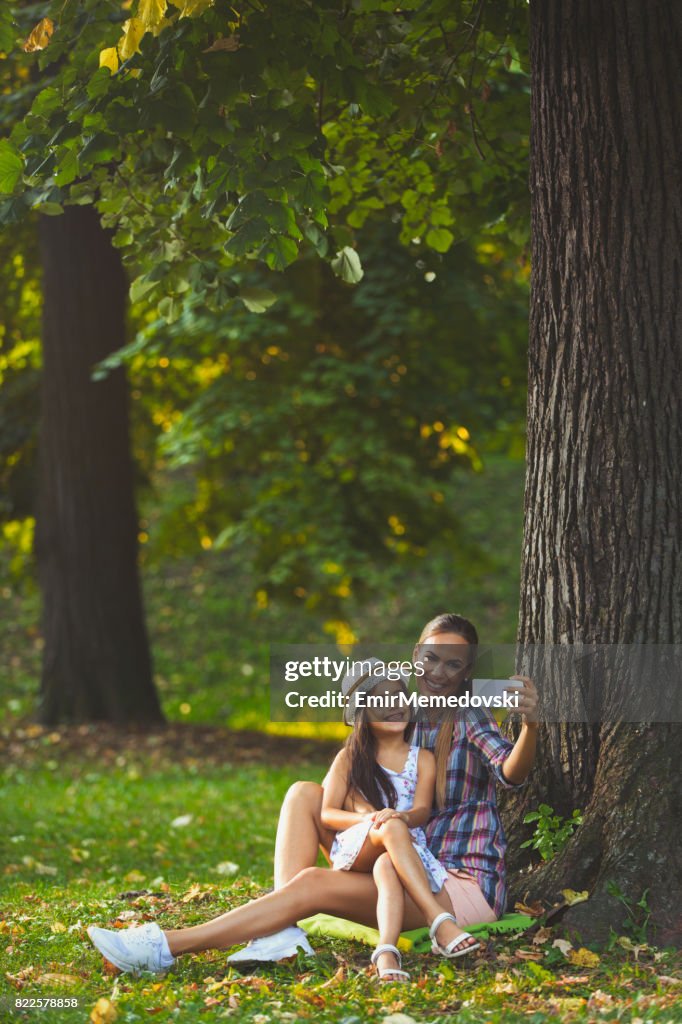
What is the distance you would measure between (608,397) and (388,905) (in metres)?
2.04

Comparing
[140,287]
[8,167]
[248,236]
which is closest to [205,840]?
[140,287]

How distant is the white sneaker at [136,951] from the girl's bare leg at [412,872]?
83cm

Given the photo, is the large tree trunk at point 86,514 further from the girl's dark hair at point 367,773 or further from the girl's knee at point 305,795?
the girl's dark hair at point 367,773

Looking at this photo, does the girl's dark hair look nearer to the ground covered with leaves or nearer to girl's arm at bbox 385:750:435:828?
girl's arm at bbox 385:750:435:828

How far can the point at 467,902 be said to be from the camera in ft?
14.6

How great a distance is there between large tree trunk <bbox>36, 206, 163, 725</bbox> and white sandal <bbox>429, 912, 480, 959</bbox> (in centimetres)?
832

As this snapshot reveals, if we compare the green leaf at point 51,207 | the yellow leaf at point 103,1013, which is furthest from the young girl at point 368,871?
the green leaf at point 51,207

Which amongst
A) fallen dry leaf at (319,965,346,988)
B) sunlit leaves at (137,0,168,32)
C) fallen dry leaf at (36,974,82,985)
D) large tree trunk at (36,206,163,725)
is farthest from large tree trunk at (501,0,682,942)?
large tree trunk at (36,206,163,725)

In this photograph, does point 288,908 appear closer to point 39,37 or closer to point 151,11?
point 151,11

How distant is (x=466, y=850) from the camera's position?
15.1 feet

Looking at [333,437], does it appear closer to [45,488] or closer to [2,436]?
[45,488]

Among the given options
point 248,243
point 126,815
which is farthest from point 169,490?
point 248,243

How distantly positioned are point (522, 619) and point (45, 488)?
27.0 ft

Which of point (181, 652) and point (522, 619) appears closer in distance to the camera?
point (522, 619)
